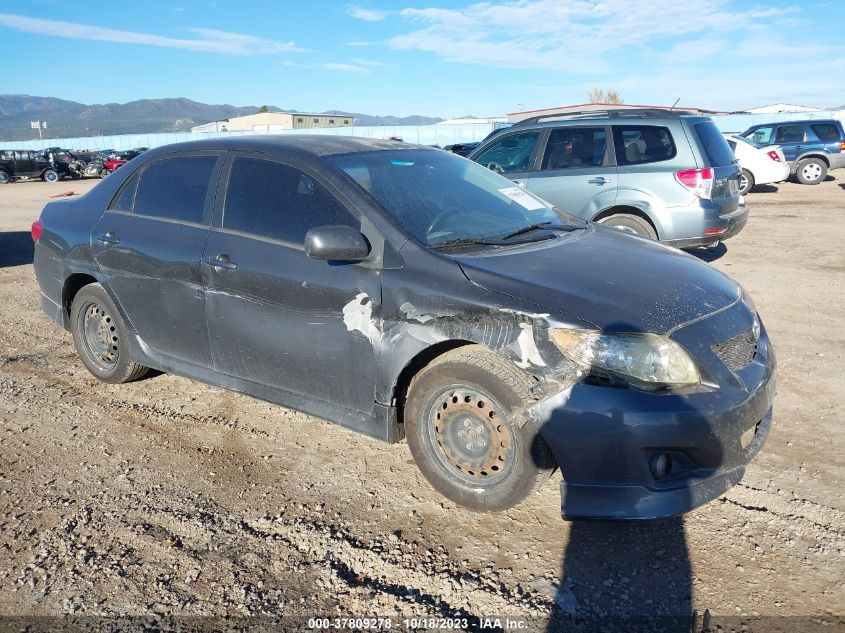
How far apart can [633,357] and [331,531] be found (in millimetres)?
1564

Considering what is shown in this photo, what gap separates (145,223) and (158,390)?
126 cm

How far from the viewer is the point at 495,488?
2984 mm

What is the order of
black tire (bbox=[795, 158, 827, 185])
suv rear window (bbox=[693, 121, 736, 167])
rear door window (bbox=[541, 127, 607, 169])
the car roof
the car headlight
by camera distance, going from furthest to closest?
black tire (bbox=[795, 158, 827, 185])
rear door window (bbox=[541, 127, 607, 169])
suv rear window (bbox=[693, 121, 736, 167])
the car roof
the car headlight

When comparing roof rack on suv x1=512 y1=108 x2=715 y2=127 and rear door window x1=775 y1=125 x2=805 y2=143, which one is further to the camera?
rear door window x1=775 y1=125 x2=805 y2=143

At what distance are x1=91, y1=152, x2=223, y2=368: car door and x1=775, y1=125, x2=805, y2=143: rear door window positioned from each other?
19848 millimetres

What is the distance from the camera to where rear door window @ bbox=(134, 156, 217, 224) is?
3.97 m

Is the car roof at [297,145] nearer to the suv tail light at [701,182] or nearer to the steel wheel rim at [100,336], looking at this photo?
the steel wheel rim at [100,336]

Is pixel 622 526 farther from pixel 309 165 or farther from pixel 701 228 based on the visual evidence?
pixel 701 228

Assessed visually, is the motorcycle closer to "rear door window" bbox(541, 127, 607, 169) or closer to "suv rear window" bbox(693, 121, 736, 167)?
"rear door window" bbox(541, 127, 607, 169)

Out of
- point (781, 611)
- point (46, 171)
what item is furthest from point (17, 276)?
point (46, 171)

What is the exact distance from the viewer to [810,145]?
18.8 m

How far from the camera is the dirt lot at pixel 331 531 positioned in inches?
99.5

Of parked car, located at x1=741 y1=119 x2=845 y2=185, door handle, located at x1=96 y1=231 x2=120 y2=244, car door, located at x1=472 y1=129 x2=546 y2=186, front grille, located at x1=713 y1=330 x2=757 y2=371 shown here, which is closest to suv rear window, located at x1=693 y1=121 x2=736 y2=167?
car door, located at x1=472 y1=129 x2=546 y2=186

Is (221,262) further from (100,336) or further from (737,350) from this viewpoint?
(737,350)
